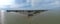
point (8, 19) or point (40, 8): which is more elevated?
point (40, 8)

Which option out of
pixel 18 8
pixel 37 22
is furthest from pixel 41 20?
pixel 18 8

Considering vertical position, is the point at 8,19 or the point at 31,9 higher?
the point at 31,9

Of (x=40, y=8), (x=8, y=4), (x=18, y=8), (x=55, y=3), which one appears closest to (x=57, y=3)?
(x=55, y=3)

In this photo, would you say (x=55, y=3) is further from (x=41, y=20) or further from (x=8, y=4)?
(x=8, y=4)

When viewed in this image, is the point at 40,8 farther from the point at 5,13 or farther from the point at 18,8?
the point at 5,13

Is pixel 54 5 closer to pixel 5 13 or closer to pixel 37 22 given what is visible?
pixel 37 22
